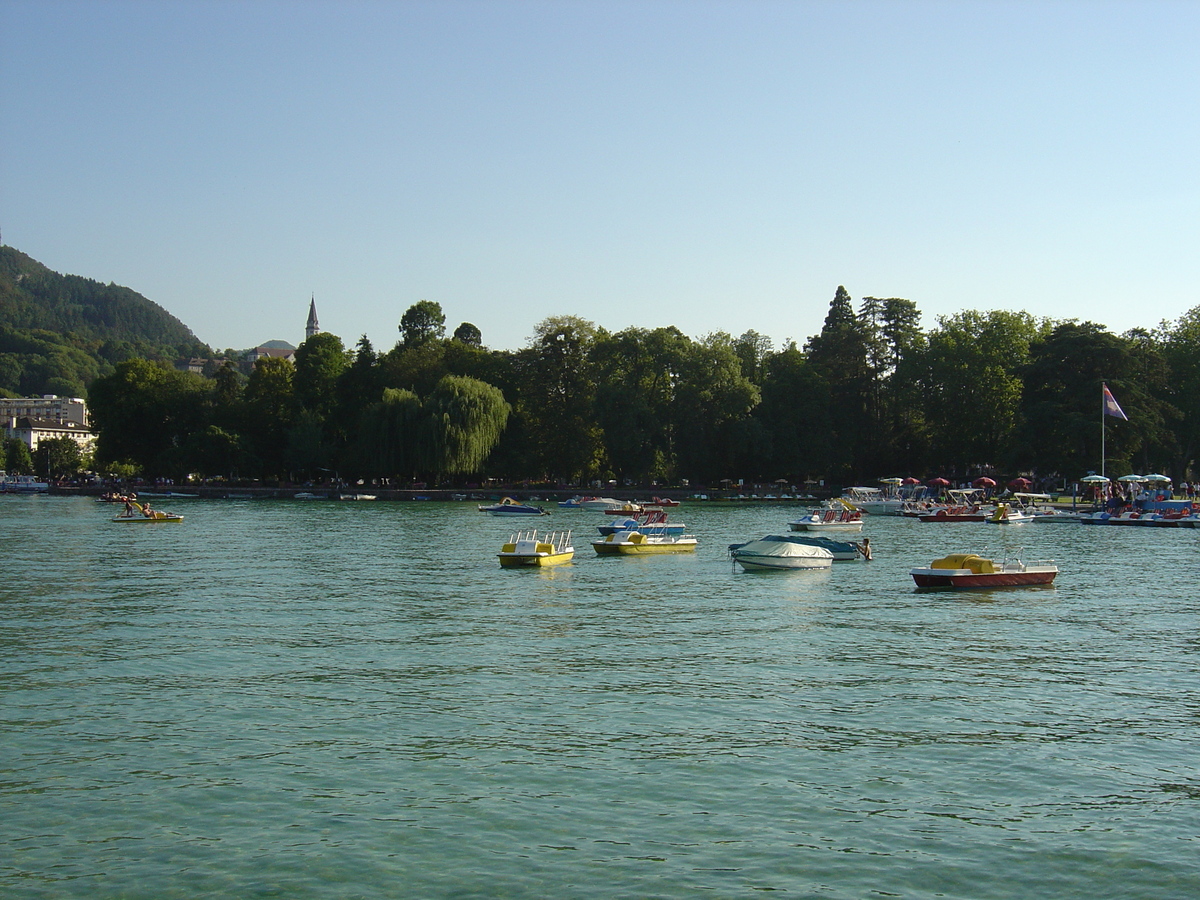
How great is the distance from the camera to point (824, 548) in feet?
152

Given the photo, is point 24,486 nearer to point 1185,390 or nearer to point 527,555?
point 527,555

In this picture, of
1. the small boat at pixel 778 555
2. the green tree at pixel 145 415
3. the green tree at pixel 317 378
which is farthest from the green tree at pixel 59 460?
the small boat at pixel 778 555

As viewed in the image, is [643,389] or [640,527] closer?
[640,527]

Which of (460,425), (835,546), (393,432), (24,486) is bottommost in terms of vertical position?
(835,546)

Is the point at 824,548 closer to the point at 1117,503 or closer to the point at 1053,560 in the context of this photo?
the point at 1053,560

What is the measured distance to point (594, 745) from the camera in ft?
53.9

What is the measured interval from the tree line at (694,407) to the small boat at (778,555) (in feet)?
186

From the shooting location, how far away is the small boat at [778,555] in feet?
143

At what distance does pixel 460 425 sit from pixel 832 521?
4577cm

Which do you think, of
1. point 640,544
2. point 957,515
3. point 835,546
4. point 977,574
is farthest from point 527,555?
point 957,515

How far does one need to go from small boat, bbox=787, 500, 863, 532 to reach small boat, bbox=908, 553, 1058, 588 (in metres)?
27.8

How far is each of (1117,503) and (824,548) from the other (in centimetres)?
4392

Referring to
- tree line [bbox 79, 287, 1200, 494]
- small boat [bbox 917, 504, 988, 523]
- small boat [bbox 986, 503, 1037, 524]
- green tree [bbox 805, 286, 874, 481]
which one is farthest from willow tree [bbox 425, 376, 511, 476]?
small boat [bbox 986, 503, 1037, 524]

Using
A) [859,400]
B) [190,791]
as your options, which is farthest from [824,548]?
[859,400]
